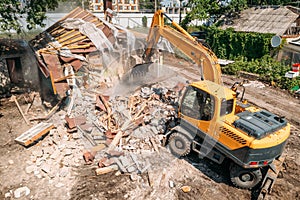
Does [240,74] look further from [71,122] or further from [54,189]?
[54,189]

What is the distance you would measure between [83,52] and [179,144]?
6297 mm

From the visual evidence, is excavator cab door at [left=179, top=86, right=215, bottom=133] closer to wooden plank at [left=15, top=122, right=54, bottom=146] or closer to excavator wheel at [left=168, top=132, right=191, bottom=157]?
excavator wheel at [left=168, top=132, right=191, bottom=157]

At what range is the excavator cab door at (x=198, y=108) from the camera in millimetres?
6211

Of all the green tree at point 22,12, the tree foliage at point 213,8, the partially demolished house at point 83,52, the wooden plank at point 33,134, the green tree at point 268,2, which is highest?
the green tree at point 268,2

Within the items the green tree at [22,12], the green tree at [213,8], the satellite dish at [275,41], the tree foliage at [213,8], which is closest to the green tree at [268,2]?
the tree foliage at [213,8]

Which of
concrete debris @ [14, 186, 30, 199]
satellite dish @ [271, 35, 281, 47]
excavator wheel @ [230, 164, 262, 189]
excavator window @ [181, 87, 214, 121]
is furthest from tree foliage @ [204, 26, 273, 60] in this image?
concrete debris @ [14, 186, 30, 199]

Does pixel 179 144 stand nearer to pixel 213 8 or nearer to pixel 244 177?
pixel 244 177

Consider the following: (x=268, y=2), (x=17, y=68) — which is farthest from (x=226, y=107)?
(x=268, y=2)

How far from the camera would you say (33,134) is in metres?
7.72

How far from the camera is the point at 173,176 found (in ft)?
21.5

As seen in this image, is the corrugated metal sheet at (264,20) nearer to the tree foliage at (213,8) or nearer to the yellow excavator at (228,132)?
the tree foliage at (213,8)

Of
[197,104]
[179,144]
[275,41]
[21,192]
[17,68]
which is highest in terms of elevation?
[275,41]

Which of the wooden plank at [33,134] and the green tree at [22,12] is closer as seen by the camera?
the wooden plank at [33,134]

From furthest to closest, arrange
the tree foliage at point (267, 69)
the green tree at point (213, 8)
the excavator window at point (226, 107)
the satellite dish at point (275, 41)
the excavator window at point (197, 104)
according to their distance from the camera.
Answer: the green tree at point (213, 8) → the satellite dish at point (275, 41) → the tree foliage at point (267, 69) → the excavator window at point (197, 104) → the excavator window at point (226, 107)
